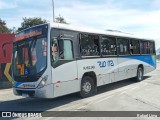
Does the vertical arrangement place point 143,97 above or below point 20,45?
Result: below

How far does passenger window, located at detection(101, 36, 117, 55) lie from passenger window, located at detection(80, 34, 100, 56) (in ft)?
1.58

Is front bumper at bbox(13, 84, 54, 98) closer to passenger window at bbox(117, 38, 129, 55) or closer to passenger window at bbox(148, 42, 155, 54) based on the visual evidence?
passenger window at bbox(117, 38, 129, 55)

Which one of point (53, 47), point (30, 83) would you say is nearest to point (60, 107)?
point (30, 83)

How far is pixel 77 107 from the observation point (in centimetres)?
1055

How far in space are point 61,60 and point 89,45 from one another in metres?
2.28

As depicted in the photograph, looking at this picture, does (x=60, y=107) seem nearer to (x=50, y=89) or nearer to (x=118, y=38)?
(x=50, y=89)

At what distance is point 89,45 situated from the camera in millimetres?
12859

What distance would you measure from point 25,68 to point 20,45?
100 cm

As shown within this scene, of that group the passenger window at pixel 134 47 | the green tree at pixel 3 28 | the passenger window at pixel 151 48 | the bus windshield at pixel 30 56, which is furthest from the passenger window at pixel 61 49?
the green tree at pixel 3 28

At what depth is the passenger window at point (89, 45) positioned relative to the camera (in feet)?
40.8

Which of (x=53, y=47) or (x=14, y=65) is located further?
(x=14, y=65)

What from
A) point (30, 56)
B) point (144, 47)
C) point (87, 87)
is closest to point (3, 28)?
point (144, 47)

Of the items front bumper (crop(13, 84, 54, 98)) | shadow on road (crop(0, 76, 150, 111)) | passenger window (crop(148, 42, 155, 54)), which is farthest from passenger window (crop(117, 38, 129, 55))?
front bumper (crop(13, 84, 54, 98))

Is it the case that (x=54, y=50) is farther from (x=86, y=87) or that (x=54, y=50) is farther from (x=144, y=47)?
(x=144, y=47)
